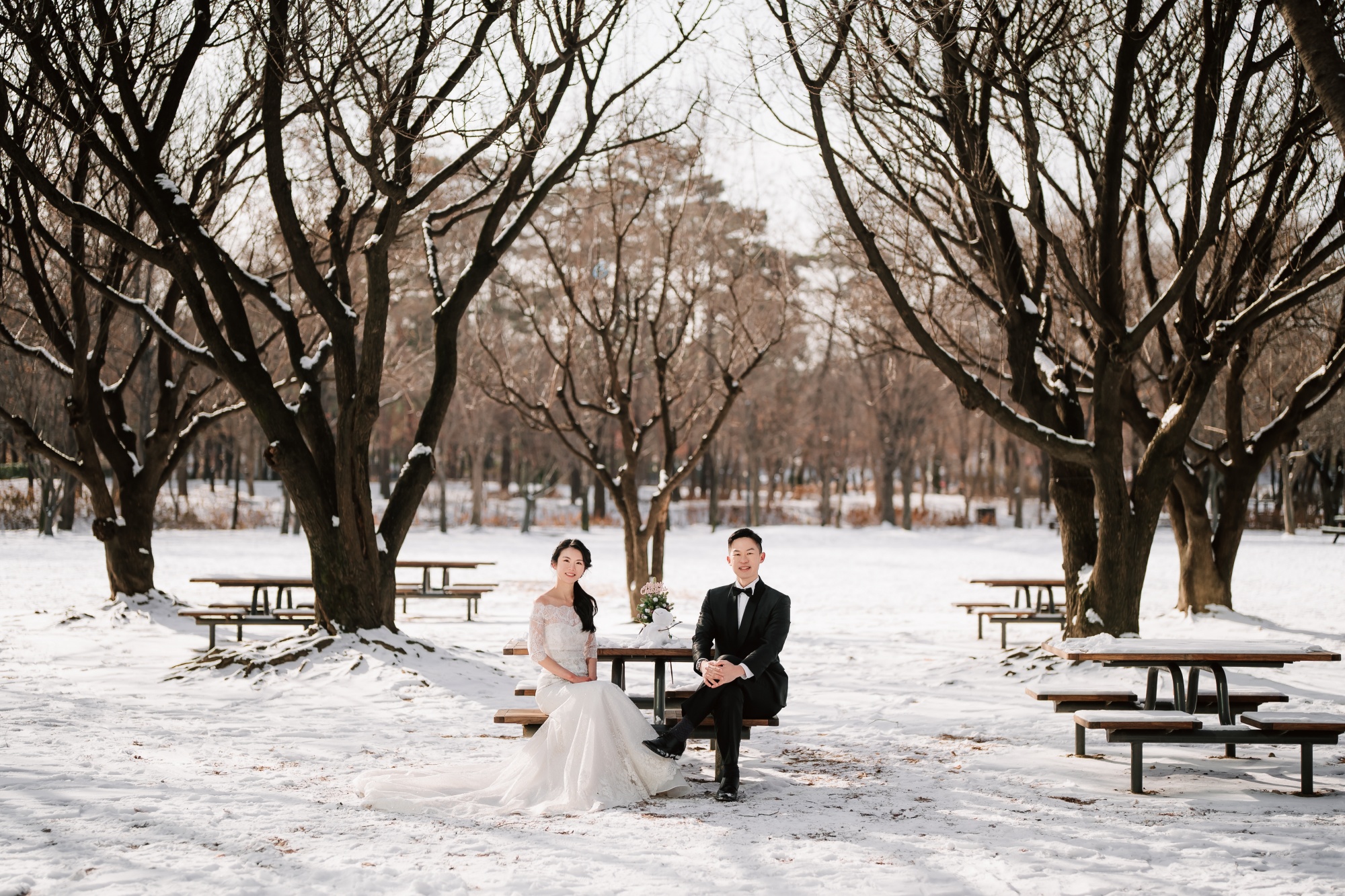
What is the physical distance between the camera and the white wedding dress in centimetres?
587

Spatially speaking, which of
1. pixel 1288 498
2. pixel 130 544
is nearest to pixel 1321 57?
pixel 130 544

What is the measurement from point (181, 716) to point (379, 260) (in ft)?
13.3

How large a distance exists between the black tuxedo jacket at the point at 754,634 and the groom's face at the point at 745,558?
10 centimetres

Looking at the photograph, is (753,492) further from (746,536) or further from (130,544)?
(746,536)

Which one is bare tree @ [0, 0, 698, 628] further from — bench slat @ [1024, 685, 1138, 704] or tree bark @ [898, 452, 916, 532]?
tree bark @ [898, 452, 916, 532]

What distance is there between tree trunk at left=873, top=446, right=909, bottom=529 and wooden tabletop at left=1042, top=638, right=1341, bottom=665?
30.4 meters

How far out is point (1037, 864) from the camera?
4.90 m

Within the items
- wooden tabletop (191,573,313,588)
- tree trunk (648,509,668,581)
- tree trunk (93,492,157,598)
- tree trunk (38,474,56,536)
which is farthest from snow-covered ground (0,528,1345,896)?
tree trunk (38,474,56,536)

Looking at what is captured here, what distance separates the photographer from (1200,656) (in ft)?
22.2

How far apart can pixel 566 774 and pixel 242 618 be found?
7161 millimetres

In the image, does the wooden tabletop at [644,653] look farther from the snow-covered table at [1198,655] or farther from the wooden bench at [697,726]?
the snow-covered table at [1198,655]

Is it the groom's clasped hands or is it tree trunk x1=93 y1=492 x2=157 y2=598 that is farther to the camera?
tree trunk x1=93 y1=492 x2=157 y2=598

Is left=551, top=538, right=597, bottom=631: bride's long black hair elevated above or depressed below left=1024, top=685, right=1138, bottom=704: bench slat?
above

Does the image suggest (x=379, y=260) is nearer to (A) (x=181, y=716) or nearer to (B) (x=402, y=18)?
(B) (x=402, y=18)
